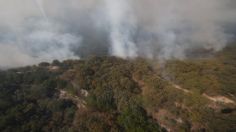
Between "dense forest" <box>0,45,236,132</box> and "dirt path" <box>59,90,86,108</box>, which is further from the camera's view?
"dirt path" <box>59,90,86,108</box>

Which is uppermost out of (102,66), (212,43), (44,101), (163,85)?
(212,43)

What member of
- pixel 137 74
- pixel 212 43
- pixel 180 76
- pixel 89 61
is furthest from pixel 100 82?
pixel 212 43

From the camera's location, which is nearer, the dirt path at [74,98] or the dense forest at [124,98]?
the dense forest at [124,98]

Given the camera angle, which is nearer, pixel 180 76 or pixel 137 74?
pixel 180 76

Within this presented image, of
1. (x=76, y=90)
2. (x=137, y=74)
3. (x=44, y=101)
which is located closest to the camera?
(x=44, y=101)

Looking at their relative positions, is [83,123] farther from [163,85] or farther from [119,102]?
[163,85]

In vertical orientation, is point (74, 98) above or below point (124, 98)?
below

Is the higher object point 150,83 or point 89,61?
point 89,61

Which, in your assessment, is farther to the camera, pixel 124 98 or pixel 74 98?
pixel 74 98
